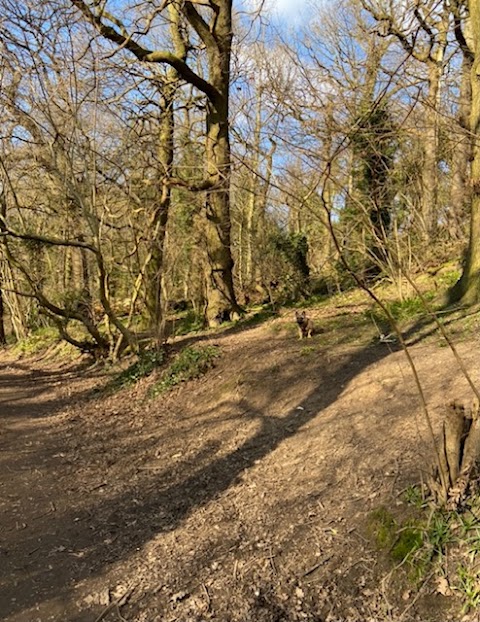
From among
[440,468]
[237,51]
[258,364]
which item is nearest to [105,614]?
[440,468]

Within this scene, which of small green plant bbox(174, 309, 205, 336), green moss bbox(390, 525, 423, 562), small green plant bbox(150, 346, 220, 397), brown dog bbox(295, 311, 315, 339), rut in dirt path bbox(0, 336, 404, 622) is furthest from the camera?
small green plant bbox(174, 309, 205, 336)

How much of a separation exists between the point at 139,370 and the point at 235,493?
532 centimetres

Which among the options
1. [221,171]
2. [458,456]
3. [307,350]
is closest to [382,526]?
[458,456]

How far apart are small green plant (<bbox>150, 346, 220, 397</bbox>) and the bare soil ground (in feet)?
0.81

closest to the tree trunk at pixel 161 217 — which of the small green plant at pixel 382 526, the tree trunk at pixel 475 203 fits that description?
the tree trunk at pixel 475 203

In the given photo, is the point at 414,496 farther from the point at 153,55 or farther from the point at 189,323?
the point at 189,323

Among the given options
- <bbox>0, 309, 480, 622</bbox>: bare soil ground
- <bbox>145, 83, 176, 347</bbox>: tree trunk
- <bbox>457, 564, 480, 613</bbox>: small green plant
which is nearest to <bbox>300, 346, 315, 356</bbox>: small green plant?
<bbox>0, 309, 480, 622</bbox>: bare soil ground

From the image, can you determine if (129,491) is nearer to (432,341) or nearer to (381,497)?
(381,497)

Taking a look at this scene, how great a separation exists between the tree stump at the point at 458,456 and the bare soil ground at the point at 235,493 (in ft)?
1.35

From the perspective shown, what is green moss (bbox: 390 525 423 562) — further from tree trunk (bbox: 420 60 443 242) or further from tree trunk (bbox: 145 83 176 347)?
tree trunk (bbox: 420 60 443 242)

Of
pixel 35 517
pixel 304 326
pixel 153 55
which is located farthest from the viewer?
pixel 153 55

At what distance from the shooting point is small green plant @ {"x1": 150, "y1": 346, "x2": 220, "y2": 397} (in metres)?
8.41

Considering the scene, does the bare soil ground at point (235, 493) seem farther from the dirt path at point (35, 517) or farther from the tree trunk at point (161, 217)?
the tree trunk at point (161, 217)

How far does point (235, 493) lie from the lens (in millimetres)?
4668
